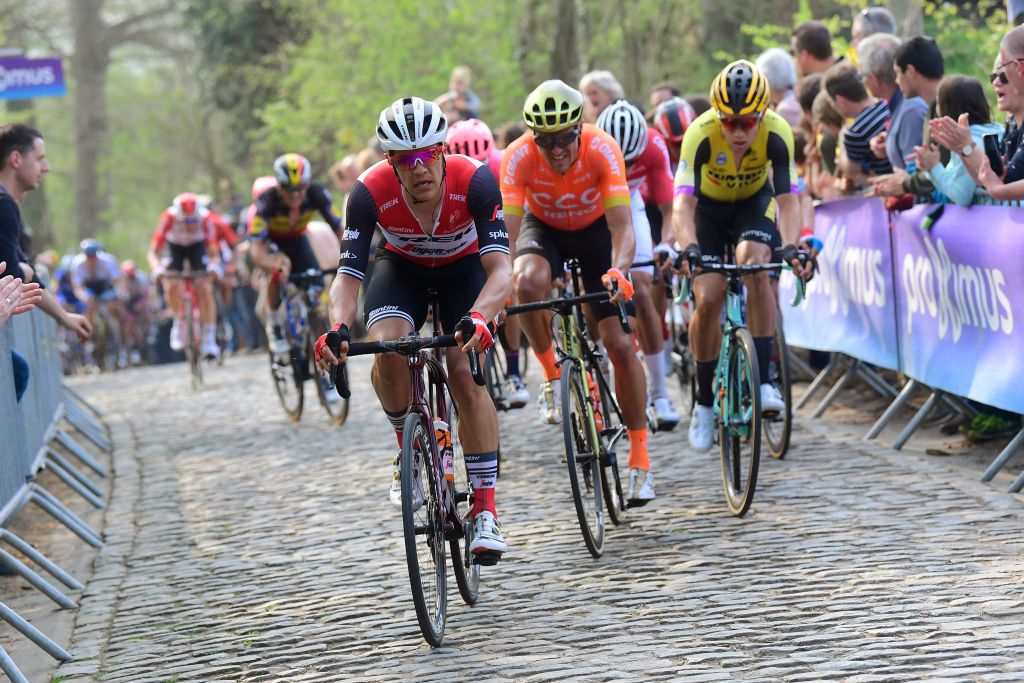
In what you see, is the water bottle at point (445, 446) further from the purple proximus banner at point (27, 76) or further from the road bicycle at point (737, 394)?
the purple proximus banner at point (27, 76)

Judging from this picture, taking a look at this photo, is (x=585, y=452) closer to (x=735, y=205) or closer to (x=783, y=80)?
(x=735, y=205)

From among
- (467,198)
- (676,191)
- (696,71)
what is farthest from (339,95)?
(467,198)

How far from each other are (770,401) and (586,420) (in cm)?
138

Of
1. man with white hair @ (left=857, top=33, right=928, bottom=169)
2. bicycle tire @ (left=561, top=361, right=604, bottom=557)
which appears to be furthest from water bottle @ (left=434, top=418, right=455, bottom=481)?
man with white hair @ (left=857, top=33, right=928, bottom=169)

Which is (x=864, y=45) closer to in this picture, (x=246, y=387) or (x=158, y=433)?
(x=158, y=433)

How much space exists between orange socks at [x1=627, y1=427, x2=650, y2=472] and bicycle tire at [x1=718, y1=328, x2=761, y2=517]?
43 cm

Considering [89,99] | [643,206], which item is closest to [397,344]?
[643,206]

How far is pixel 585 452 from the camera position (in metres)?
7.91

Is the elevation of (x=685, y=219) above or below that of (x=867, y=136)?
below

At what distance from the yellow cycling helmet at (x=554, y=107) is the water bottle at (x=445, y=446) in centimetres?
206

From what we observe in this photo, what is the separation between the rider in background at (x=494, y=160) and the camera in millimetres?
10570

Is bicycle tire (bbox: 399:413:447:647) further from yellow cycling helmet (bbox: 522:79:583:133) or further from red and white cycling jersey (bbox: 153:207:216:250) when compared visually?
red and white cycling jersey (bbox: 153:207:216:250)

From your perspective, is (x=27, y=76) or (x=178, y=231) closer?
(x=27, y=76)

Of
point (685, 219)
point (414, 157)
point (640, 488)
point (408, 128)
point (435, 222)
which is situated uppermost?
point (408, 128)
